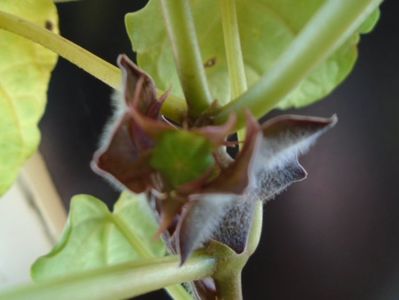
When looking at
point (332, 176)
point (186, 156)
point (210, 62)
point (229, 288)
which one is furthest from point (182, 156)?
point (332, 176)

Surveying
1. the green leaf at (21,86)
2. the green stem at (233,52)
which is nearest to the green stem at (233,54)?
the green stem at (233,52)

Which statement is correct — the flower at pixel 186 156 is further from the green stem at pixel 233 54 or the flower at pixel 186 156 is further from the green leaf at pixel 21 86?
the green leaf at pixel 21 86

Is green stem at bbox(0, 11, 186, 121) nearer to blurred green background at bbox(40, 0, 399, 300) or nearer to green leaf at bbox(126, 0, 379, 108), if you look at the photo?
green leaf at bbox(126, 0, 379, 108)

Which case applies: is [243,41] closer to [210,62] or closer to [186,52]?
[210,62]

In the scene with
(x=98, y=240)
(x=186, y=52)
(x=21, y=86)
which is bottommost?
(x=98, y=240)

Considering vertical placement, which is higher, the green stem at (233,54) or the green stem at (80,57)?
the green stem at (233,54)

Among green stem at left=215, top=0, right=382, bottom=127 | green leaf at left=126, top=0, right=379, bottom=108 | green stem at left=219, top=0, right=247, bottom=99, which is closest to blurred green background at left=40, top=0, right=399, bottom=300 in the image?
green leaf at left=126, top=0, right=379, bottom=108

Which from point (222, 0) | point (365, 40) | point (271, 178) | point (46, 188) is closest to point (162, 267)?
point (271, 178)

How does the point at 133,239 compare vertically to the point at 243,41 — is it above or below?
below
